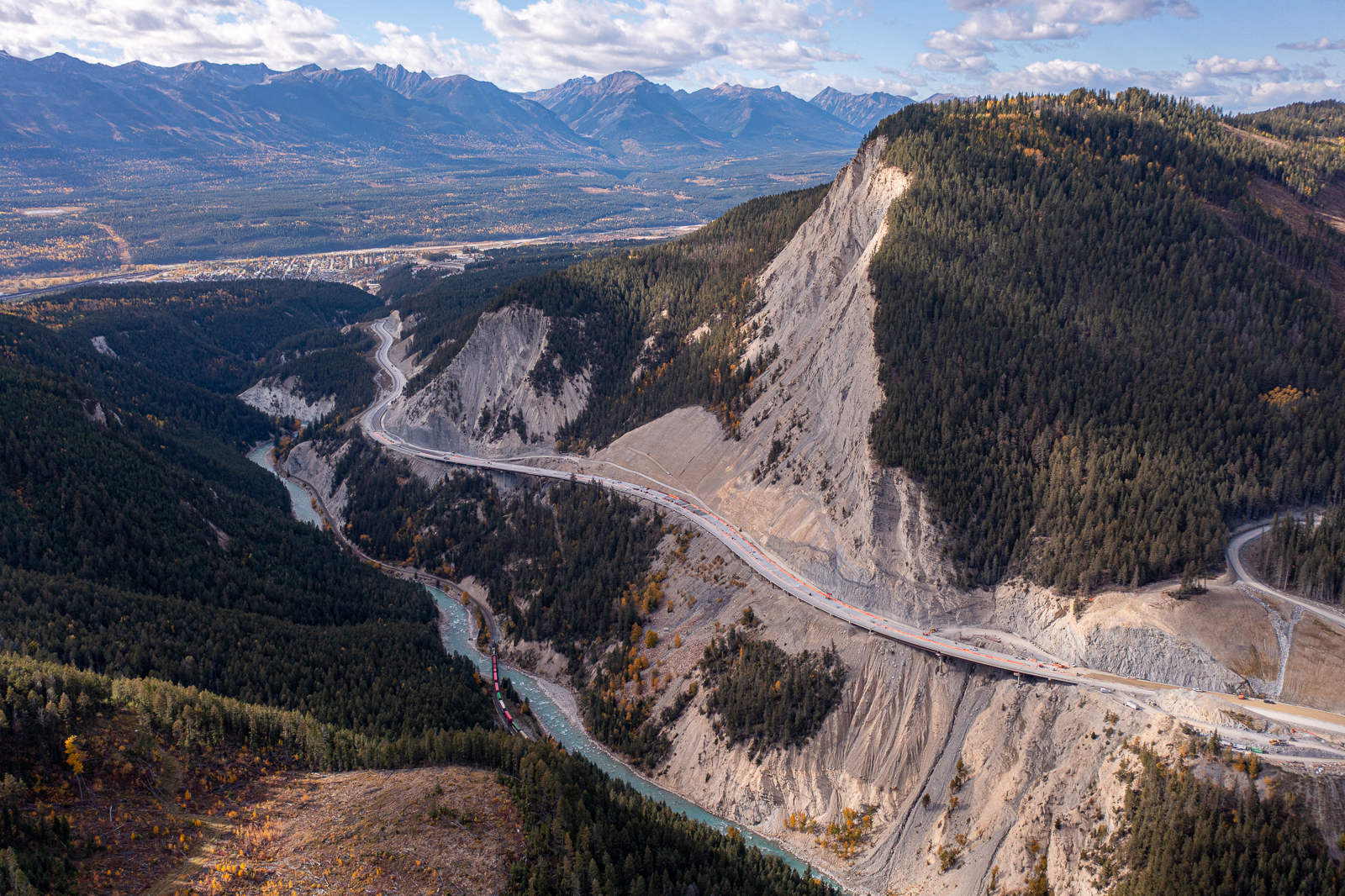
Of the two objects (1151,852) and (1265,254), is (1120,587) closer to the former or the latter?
(1151,852)

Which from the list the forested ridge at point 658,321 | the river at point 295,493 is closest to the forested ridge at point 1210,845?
the forested ridge at point 658,321

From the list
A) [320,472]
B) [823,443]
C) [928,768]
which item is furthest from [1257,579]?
[320,472]

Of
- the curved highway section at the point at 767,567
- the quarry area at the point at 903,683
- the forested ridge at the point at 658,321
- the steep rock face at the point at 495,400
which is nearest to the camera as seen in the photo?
the quarry area at the point at 903,683

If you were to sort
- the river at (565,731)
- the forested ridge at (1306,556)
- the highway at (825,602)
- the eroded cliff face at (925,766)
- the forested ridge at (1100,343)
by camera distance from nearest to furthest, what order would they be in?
the eroded cliff face at (925,766) < the highway at (825,602) < the forested ridge at (1306,556) < the river at (565,731) < the forested ridge at (1100,343)

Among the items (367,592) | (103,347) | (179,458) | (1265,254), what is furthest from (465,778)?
(103,347)

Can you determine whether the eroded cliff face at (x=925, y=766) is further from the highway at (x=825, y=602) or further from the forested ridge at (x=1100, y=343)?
the forested ridge at (x=1100, y=343)

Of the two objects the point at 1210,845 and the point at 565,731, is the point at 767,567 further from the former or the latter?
the point at 1210,845
